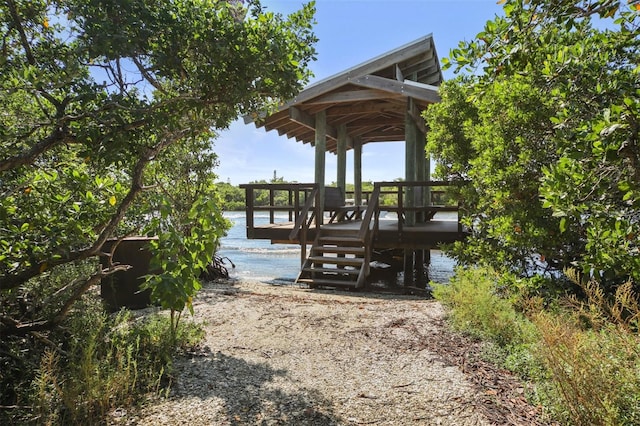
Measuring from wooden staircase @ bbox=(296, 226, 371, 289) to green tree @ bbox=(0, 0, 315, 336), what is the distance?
15.0 ft

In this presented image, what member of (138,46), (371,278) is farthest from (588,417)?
(371,278)

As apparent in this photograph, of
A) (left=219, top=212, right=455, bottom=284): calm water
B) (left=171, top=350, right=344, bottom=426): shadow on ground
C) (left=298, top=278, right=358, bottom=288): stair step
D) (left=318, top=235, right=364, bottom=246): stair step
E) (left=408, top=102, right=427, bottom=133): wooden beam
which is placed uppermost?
(left=408, top=102, right=427, bottom=133): wooden beam

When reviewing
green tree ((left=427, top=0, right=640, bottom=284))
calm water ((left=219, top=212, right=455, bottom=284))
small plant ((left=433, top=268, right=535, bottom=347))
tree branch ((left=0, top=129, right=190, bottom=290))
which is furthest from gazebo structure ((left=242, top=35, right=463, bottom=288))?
tree branch ((left=0, top=129, right=190, bottom=290))

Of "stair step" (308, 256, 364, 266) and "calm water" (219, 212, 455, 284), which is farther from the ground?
"stair step" (308, 256, 364, 266)

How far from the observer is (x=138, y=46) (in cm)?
279

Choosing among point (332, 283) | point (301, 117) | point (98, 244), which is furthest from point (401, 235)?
point (98, 244)

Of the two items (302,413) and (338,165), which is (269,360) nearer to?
(302,413)

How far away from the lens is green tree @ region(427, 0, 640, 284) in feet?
6.89

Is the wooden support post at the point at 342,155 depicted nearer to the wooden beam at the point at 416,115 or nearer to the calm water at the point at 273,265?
the wooden beam at the point at 416,115

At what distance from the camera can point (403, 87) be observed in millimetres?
8156

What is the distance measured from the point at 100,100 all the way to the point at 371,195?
6246mm

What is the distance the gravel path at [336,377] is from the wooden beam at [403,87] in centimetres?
504

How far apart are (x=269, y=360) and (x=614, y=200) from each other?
309cm

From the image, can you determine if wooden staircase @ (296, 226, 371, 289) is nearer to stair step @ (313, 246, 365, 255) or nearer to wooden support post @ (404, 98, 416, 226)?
stair step @ (313, 246, 365, 255)
